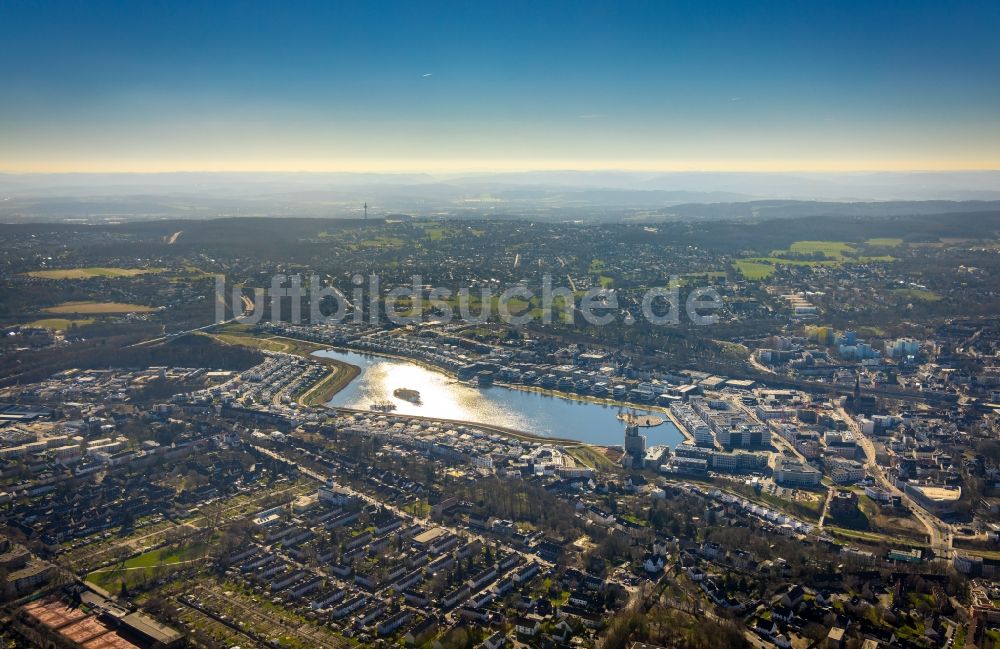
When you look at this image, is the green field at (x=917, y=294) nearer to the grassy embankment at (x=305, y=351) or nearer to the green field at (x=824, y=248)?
the green field at (x=824, y=248)

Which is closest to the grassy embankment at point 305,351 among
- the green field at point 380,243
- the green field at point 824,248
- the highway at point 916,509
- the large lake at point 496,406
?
the large lake at point 496,406

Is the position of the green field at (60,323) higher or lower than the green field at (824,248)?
lower

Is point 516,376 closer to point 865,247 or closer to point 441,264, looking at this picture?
point 441,264

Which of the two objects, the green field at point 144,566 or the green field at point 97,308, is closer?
the green field at point 144,566

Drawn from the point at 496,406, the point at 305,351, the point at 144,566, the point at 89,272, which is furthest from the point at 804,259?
the point at 144,566

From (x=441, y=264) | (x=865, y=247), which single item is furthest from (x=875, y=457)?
(x=865, y=247)

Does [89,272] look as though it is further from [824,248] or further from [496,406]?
[824,248]

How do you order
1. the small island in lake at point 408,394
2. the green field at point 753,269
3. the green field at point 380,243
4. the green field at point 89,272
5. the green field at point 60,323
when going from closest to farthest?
the small island in lake at point 408,394 → the green field at point 60,323 → the green field at point 89,272 → the green field at point 753,269 → the green field at point 380,243

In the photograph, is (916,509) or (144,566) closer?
(144,566)
